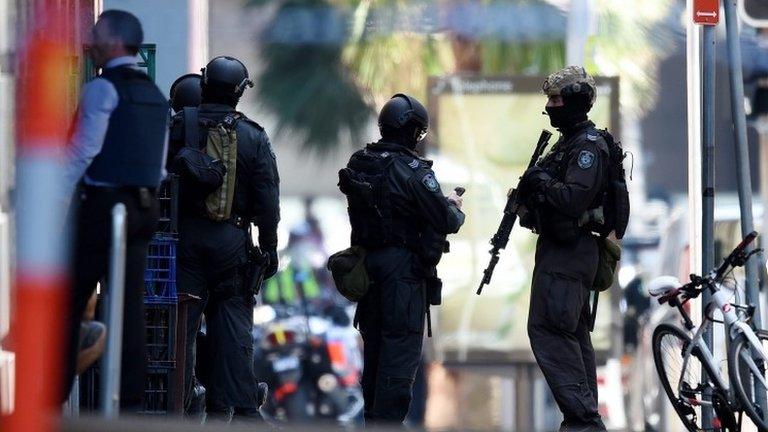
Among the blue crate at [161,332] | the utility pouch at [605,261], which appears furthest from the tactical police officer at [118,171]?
the utility pouch at [605,261]

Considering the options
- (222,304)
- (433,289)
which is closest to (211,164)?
(222,304)

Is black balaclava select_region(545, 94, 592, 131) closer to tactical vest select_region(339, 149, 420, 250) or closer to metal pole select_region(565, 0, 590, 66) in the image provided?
tactical vest select_region(339, 149, 420, 250)

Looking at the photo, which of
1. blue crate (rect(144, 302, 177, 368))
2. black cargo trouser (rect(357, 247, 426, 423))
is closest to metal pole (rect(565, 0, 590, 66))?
black cargo trouser (rect(357, 247, 426, 423))

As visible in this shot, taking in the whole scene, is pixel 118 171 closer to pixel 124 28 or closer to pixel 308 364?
pixel 124 28

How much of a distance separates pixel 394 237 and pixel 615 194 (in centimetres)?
105

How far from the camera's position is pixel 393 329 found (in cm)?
852

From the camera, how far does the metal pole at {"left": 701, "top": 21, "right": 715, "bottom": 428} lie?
8.73 meters

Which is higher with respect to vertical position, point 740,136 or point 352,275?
point 740,136

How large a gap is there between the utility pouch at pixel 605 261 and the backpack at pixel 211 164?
168cm

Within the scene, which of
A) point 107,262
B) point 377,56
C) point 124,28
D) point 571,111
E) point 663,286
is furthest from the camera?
point 377,56

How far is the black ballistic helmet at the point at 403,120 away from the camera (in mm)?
Answer: 8656

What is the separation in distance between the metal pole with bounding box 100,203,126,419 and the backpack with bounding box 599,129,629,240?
8.77 ft

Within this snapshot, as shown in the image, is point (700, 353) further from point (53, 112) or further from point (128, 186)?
point (53, 112)

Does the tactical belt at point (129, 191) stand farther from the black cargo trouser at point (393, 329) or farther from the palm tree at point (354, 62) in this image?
the palm tree at point (354, 62)
